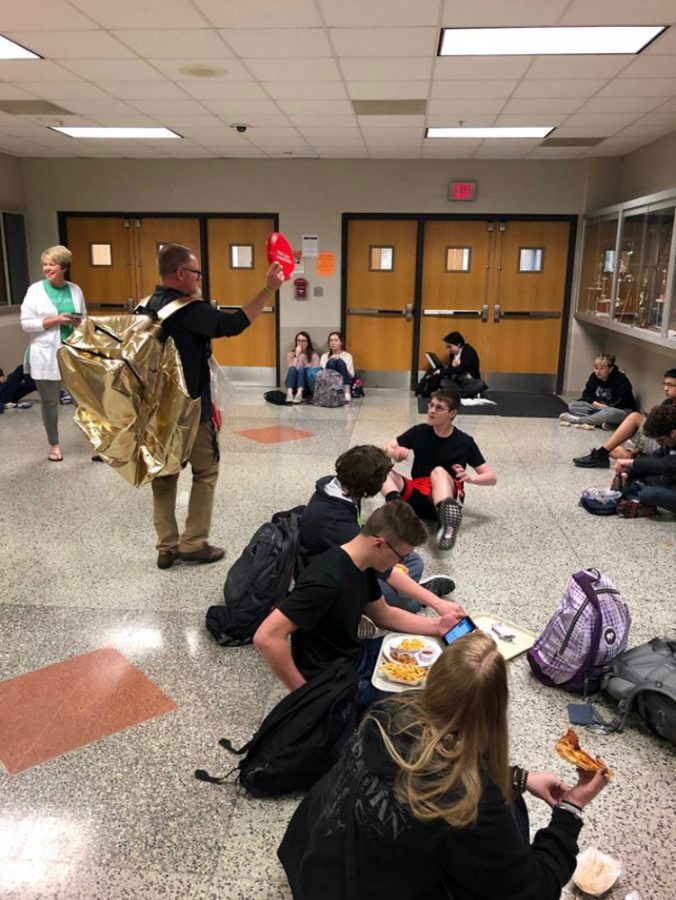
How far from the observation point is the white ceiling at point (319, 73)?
3.90 metres

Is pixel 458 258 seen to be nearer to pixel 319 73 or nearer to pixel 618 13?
pixel 319 73

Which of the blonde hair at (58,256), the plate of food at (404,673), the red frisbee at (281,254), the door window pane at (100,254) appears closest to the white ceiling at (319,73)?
the blonde hair at (58,256)

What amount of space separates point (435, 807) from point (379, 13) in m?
4.01

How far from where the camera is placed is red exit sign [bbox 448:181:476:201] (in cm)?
884

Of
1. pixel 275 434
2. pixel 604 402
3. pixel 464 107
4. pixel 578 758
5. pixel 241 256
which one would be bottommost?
pixel 275 434

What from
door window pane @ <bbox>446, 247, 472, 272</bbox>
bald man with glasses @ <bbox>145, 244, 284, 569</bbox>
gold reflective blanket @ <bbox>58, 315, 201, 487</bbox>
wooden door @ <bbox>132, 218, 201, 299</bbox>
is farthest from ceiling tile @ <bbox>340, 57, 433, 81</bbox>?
wooden door @ <bbox>132, 218, 201, 299</bbox>

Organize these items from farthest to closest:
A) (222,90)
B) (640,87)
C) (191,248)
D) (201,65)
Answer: (191,248) → (222,90) → (640,87) → (201,65)

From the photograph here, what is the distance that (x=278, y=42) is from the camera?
4.39 m

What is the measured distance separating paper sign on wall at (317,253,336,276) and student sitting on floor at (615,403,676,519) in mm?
5540

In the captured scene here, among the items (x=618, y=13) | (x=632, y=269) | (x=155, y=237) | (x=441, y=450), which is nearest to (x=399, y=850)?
(x=441, y=450)

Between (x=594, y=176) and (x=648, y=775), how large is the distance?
8.00m

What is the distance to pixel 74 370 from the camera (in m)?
3.44

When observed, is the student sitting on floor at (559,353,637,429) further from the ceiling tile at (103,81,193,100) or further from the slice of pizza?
the slice of pizza

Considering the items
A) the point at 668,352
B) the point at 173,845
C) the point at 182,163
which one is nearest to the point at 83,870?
the point at 173,845
